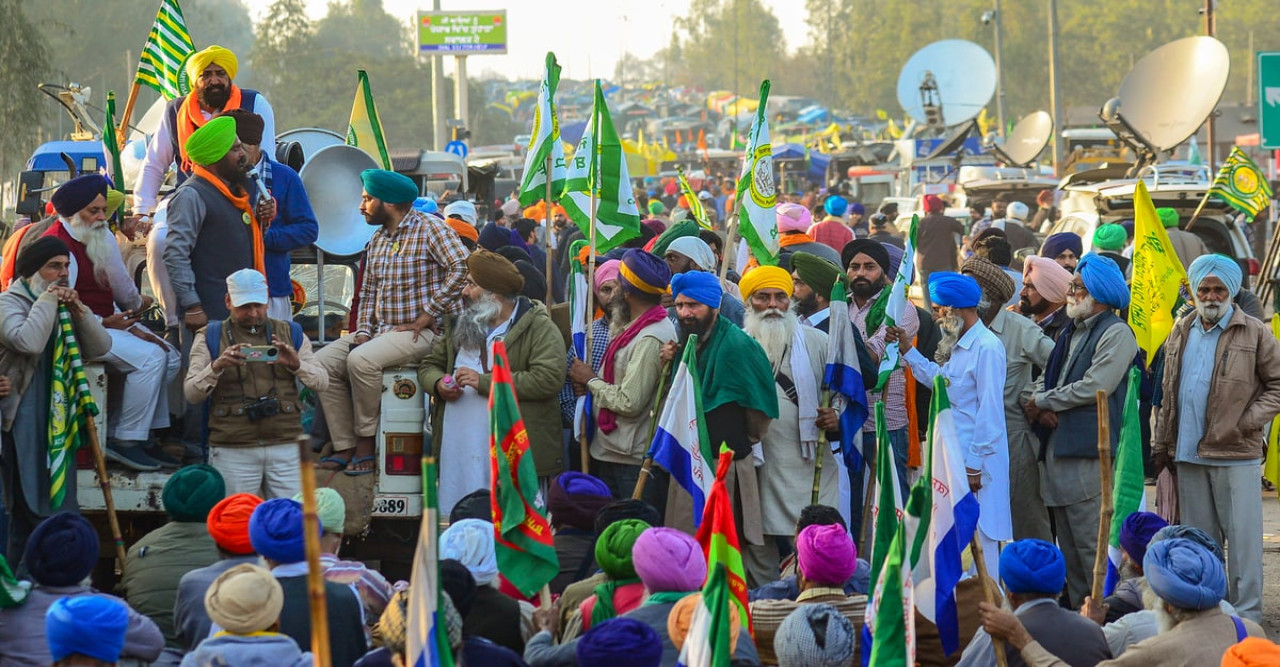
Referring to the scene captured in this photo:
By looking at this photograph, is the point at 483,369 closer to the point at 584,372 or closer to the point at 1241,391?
the point at 584,372

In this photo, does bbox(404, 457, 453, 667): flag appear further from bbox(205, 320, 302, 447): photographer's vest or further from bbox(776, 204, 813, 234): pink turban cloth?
bbox(776, 204, 813, 234): pink turban cloth

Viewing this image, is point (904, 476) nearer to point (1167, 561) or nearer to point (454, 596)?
point (1167, 561)

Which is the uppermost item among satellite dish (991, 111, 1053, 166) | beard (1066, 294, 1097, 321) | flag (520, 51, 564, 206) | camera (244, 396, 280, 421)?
satellite dish (991, 111, 1053, 166)

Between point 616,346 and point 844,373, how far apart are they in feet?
3.69

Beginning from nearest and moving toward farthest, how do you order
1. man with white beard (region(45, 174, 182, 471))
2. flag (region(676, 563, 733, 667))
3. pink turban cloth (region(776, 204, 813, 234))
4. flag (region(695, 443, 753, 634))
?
flag (region(676, 563, 733, 667)) < flag (region(695, 443, 753, 634)) < man with white beard (region(45, 174, 182, 471)) < pink turban cloth (region(776, 204, 813, 234))

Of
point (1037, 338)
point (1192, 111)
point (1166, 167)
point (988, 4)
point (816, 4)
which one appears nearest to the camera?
point (1037, 338)

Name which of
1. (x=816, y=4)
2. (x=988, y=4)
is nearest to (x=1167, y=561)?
(x=988, y=4)

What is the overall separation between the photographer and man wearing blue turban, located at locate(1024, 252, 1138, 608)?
3.49 metres

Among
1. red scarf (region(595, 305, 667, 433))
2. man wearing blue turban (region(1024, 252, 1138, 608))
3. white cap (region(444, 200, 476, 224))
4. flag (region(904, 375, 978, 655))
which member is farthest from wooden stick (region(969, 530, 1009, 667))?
white cap (region(444, 200, 476, 224))

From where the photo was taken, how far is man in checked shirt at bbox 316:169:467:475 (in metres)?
8.12

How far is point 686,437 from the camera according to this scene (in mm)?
7422

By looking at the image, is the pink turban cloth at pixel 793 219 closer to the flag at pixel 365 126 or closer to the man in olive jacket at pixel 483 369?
the flag at pixel 365 126

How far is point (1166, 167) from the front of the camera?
59.9 feet

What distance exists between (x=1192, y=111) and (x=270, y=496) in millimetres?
15885
